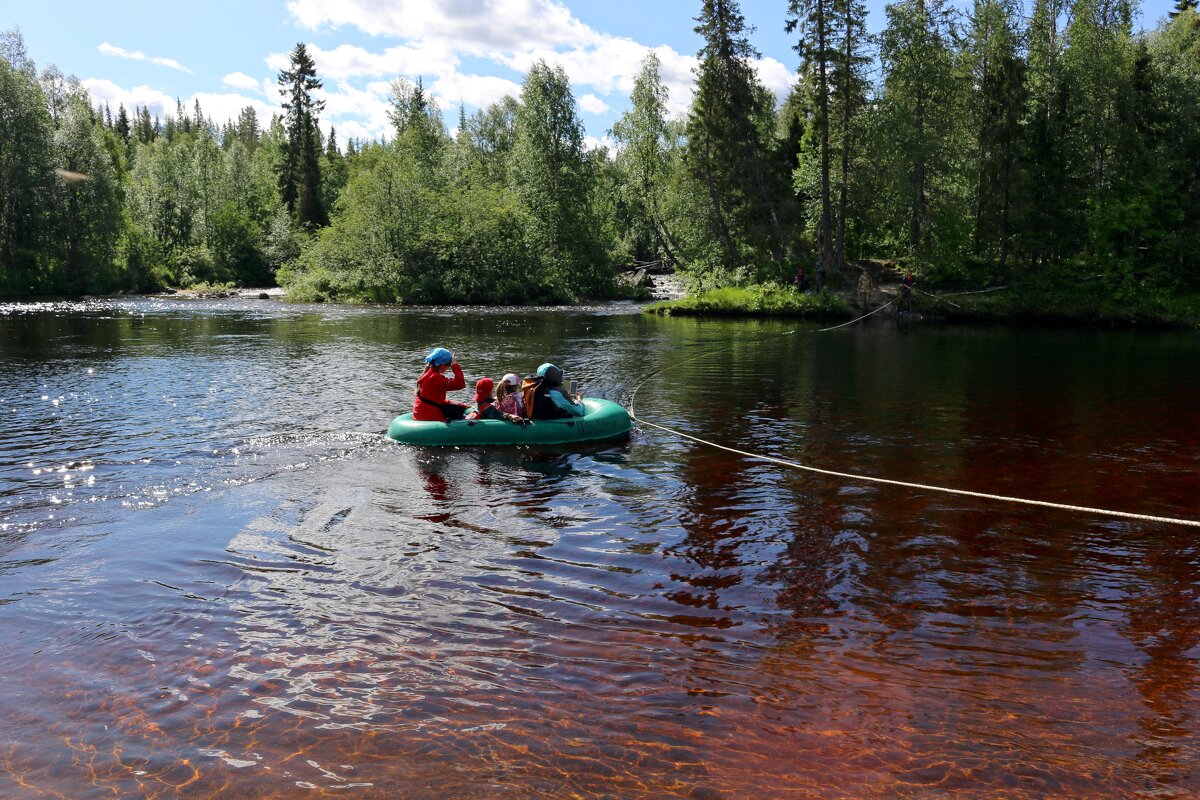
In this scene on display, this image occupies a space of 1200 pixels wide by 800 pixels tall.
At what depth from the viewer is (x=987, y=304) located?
1454 inches

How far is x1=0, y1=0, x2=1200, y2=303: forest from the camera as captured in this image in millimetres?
37188

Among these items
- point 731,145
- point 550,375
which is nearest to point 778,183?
point 731,145

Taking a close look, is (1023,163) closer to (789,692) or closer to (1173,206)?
(1173,206)

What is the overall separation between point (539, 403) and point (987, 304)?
30.1 meters

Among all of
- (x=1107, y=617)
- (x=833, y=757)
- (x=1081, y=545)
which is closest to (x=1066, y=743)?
(x=833, y=757)

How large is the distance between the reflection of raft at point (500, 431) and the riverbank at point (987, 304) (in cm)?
2671

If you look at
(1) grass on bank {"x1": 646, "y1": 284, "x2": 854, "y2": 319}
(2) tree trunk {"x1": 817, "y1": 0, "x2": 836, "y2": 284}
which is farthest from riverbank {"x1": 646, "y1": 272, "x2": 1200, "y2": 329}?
(2) tree trunk {"x1": 817, "y1": 0, "x2": 836, "y2": 284}

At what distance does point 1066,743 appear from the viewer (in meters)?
4.93

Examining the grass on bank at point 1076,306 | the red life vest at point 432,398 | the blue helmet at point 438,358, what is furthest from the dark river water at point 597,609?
the grass on bank at point 1076,306

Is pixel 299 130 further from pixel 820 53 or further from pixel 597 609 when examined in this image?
pixel 597 609

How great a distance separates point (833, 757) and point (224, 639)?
4484 millimetres

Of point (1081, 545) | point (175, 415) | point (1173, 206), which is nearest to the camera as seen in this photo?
point (1081, 545)

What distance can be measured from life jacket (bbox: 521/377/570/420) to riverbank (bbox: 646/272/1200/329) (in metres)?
26.9

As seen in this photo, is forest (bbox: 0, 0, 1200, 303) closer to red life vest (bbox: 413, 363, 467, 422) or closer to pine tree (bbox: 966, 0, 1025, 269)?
pine tree (bbox: 966, 0, 1025, 269)
